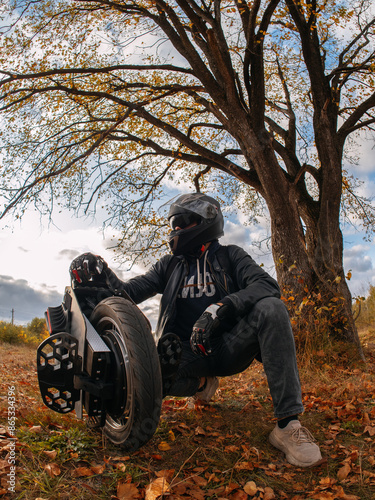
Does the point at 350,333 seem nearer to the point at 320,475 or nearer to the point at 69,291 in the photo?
the point at 320,475

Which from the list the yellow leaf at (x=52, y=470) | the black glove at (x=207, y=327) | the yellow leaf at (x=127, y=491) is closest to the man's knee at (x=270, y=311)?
the black glove at (x=207, y=327)

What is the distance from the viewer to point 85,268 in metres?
2.93

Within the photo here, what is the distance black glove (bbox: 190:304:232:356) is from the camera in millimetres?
2682

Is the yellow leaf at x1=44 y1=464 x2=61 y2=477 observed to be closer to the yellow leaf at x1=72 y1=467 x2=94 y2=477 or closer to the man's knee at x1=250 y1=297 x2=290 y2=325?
the yellow leaf at x1=72 y1=467 x2=94 y2=477

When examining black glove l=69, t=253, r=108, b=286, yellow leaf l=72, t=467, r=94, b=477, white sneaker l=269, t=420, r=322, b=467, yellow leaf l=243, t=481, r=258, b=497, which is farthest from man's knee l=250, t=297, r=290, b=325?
yellow leaf l=72, t=467, r=94, b=477

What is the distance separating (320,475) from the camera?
102 inches

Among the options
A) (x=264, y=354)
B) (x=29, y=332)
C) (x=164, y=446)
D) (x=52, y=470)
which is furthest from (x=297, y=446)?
(x=29, y=332)

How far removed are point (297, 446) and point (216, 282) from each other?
1.27 m

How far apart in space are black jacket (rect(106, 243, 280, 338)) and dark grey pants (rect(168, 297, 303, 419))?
12 cm

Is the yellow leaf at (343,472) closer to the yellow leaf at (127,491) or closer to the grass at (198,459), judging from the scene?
the grass at (198,459)

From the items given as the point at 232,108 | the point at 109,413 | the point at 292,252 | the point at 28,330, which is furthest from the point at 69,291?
the point at 28,330

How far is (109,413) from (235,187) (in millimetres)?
9985

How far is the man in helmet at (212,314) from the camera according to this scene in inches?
106

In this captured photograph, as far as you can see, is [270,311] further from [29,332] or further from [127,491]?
[29,332]
